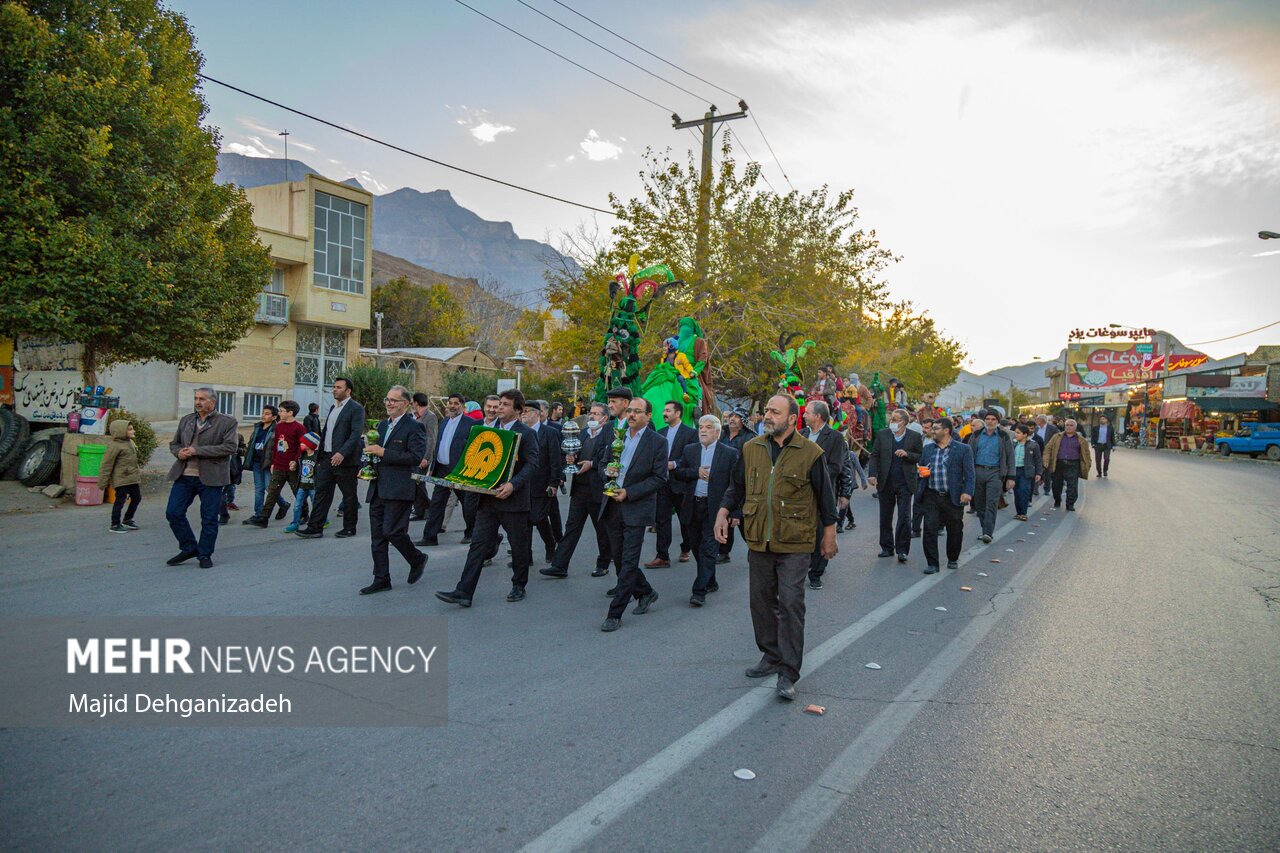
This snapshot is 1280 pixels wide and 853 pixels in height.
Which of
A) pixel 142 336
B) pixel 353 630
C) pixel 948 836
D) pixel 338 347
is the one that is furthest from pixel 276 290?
pixel 948 836

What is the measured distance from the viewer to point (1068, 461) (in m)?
14.7

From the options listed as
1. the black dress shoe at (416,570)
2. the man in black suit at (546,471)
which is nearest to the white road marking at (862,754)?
the man in black suit at (546,471)

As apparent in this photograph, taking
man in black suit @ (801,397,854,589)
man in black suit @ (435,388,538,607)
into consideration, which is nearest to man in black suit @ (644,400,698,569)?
man in black suit @ (801,397,854,589)

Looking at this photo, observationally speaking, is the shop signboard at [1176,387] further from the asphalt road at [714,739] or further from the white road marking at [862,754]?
the white road marking at [862,754]

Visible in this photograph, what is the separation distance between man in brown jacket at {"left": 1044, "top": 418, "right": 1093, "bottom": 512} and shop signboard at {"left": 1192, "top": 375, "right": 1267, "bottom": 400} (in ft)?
108

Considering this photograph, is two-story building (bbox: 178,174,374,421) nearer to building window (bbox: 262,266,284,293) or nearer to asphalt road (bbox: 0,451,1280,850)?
building window (bbox: 262,266,284,293)

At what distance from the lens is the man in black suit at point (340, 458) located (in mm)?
8367

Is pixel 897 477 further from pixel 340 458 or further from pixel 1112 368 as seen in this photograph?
pixel 1112 368

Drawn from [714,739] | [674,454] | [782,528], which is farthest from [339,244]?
[714,739]

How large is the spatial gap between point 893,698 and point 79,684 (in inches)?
192

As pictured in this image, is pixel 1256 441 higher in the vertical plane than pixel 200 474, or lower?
lower

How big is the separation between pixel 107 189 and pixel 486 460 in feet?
31.2

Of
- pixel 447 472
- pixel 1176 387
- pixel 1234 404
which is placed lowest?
pixel 447 472

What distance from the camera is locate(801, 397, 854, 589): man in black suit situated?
7.30m
